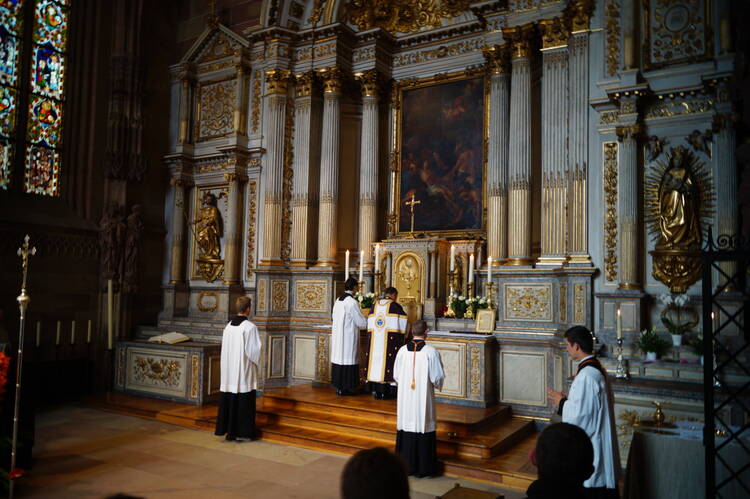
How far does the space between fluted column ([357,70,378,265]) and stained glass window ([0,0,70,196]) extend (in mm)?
6244

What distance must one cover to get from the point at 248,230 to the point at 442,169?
13.9 feet

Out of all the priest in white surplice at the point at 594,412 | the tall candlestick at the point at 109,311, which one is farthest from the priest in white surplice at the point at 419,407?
the tall candlestick at the point at 109,311

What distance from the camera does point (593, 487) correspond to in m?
4.59

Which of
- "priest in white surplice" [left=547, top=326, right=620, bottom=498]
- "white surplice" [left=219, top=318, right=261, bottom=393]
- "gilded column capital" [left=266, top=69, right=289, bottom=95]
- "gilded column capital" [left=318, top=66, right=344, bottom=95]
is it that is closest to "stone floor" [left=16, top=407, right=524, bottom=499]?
"white surplice" [left=219, top=318, right=261, bottom=393]

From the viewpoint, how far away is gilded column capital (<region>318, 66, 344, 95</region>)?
11.7 m

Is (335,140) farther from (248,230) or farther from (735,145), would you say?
(735,145)

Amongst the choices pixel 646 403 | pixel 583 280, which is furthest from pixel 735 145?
pixel 646 403

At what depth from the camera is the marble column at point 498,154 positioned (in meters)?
10.0

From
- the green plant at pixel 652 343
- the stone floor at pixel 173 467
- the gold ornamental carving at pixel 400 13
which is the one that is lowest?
the stone floor at pixel 173 467

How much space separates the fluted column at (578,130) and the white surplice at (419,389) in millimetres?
3315

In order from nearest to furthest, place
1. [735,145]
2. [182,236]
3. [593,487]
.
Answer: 1. [593,487]
2. [735,145]
3. [182,236]

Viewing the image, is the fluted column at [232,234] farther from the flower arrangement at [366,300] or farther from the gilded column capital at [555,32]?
the gilded column capital at [555,32]

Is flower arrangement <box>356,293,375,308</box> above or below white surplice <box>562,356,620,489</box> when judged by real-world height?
above

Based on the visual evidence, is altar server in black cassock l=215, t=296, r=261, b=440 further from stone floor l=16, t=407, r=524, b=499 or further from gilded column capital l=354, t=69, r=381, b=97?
gilded column capital l=354, t=69, r=381, b=97
